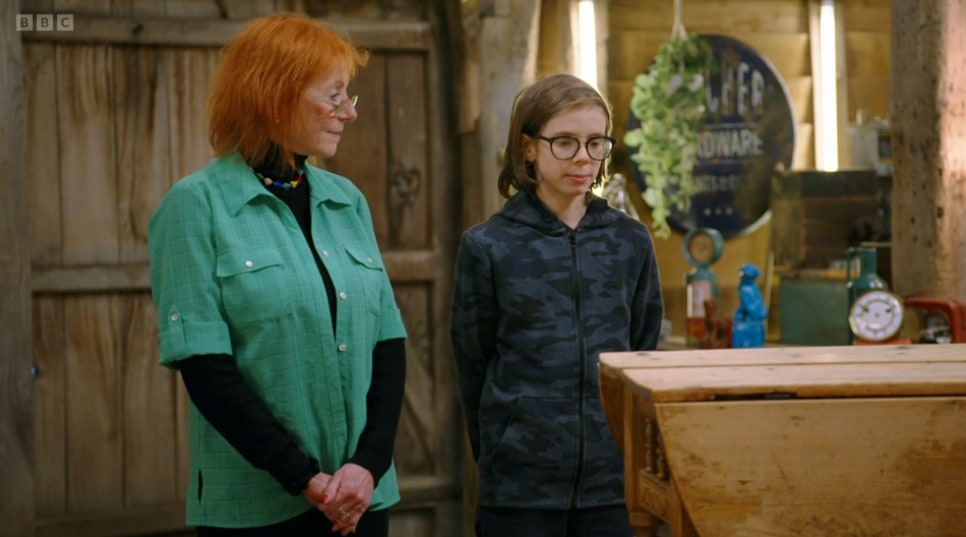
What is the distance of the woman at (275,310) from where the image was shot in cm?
218

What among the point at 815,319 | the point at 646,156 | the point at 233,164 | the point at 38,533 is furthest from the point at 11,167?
the point at 815,319

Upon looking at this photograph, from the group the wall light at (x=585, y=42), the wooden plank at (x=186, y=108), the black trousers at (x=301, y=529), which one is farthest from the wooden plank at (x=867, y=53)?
the black trousers at (x=301, y=529)

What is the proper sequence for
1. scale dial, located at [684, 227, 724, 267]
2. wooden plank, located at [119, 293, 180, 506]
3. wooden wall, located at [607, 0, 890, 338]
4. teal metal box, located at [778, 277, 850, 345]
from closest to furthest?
wooden plank, located at [119, 293, 180, 506] < teal metal box, located at [778, 277, 850, 345] < scale dial, located at [684, 227, 724, 267] < wooden wall, located at [607, 0, 890, 338]

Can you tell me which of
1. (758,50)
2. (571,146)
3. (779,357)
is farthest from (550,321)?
(758,50)

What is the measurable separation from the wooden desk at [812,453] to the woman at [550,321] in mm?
482

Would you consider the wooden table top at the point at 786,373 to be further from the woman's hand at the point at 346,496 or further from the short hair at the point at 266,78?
the short hair at the point at 266,78

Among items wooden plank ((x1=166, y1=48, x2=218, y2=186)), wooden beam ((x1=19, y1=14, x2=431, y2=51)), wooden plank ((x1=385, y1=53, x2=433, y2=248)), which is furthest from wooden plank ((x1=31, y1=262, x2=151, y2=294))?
wooden plank ((x1=385, y1=53, x2=433, y2=248))

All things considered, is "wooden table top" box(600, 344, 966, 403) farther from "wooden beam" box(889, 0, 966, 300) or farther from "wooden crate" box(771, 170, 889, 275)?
"wooden crate" box(771, 170, 889, 275)

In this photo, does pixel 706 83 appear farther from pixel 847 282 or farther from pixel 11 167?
pixel 11 167

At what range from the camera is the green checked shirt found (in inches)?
86.4

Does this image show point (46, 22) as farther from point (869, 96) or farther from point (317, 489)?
point (869, 96)

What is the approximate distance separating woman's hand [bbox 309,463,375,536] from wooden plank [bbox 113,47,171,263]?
2.06 meters

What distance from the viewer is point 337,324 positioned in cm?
229

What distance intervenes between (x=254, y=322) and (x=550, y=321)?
0.63 meters
